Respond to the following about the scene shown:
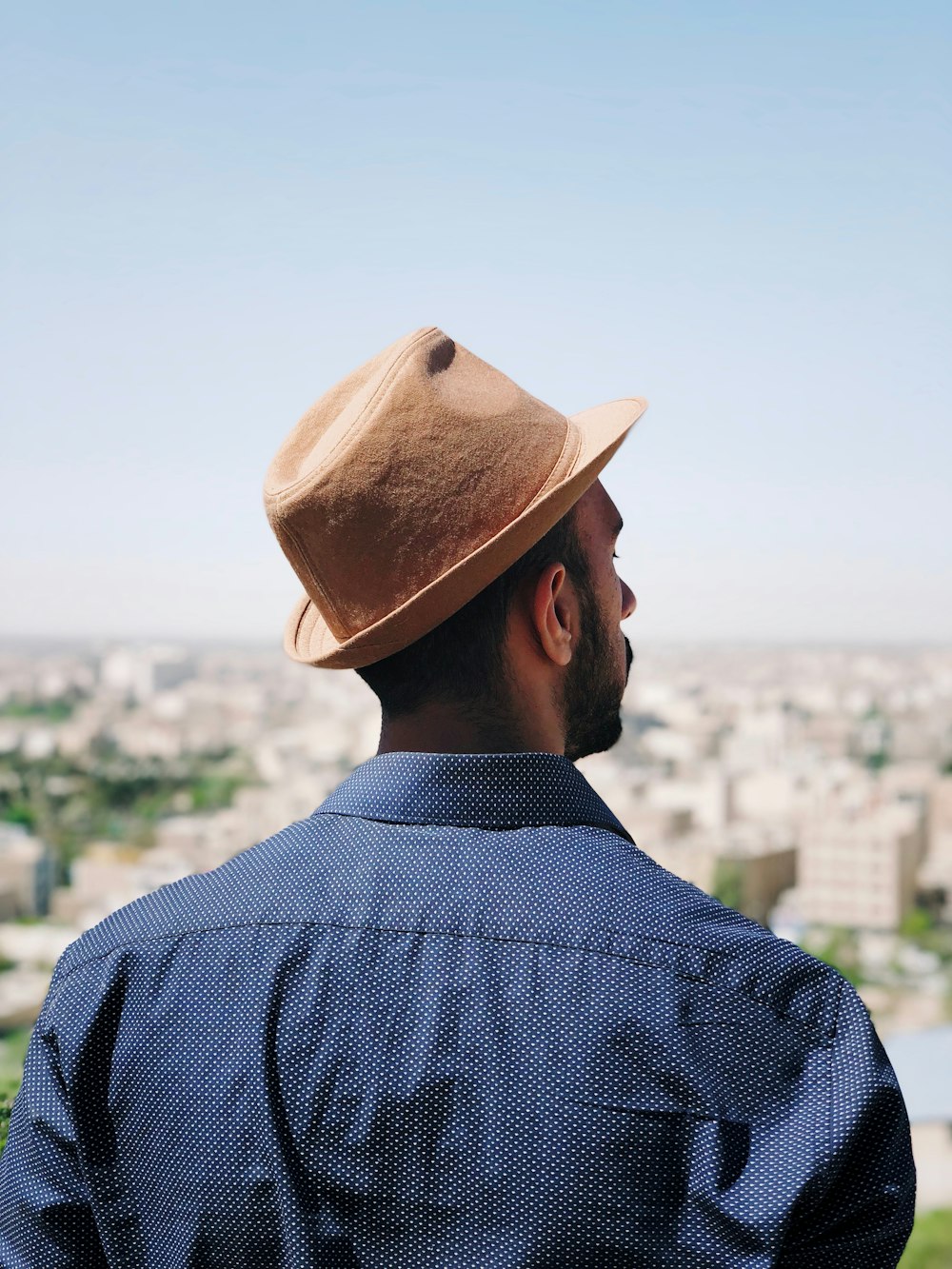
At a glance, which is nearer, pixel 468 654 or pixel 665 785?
pixel 468 654

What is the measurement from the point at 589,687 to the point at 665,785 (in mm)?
16919

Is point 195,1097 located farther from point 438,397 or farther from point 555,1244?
point 438,397

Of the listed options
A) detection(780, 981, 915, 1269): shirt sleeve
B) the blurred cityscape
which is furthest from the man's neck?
the blurred cityscape

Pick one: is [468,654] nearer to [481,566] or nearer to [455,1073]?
[481,566]

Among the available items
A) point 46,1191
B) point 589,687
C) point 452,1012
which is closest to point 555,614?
point 589,687

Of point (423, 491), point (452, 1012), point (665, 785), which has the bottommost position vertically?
point (665, 785)

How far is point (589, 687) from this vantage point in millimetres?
637

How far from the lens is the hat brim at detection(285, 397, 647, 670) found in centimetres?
58

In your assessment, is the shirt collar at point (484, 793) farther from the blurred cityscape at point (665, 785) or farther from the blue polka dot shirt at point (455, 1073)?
the blurred cityscape at point (665, 785)

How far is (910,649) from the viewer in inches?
1157

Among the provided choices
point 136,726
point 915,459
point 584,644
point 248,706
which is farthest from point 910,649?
point 584,644

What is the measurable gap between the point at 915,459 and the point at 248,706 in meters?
13.5

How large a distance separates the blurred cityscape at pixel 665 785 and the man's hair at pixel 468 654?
0.51 meters

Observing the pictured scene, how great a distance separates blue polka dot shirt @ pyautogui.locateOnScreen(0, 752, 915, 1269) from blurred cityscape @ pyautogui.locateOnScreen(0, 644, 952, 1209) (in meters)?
0.42
